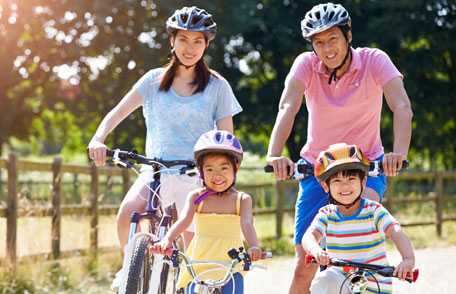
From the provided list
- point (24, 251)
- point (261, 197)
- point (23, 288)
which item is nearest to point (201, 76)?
point (23, 288)

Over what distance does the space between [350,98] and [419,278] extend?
5614mm

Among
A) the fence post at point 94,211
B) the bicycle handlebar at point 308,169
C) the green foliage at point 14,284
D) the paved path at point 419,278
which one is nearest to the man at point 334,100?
the bicycle handlebar at point 308,169

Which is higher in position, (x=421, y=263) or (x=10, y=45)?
(x=10, y=45)

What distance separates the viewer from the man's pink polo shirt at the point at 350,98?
197 inches

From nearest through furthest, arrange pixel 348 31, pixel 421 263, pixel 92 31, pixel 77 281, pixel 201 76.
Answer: pixel 348 31, pixel 201 76, pixel 77 281, pixel 421 263, pixel 92 31

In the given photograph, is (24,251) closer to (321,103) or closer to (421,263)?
(421,263)

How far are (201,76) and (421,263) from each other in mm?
6979

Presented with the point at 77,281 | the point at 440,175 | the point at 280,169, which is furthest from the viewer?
the point at 440,175

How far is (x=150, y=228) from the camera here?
5.23 m

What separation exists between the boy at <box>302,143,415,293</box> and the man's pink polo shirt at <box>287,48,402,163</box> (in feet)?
2.46

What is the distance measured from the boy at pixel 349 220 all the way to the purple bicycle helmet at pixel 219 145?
474mm

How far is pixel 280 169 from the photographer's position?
14.9 feet

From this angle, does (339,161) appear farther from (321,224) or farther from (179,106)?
(179,106)

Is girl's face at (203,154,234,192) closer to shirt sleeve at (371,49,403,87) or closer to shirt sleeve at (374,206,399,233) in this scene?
shirt sleeve at (374,206,399,233)
